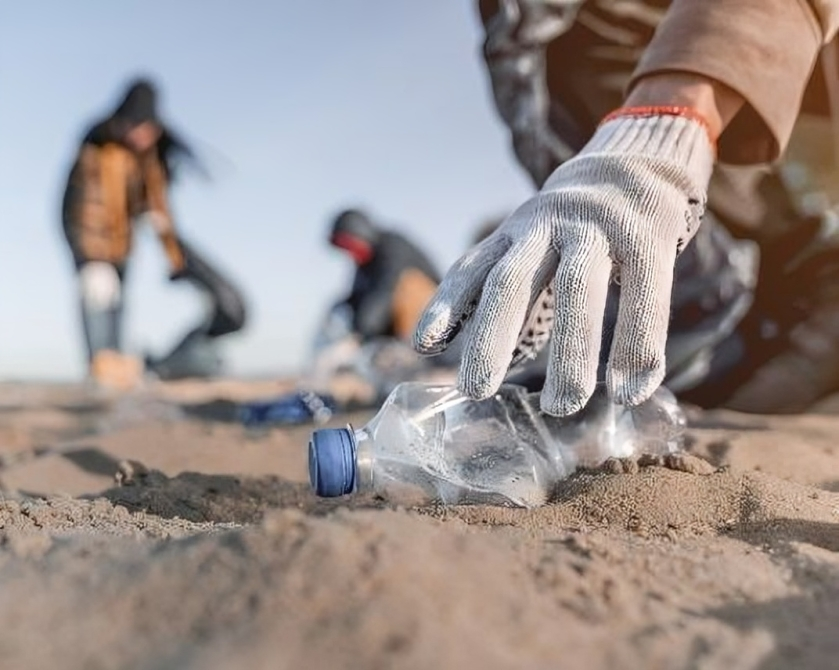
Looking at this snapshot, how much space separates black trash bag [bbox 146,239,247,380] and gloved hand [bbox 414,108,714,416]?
5.49 metres

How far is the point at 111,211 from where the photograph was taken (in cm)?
636

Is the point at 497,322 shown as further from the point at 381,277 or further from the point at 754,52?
the point at 381,277

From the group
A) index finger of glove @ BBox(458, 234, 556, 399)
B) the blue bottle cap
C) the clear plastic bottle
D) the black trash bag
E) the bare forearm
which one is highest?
the bare forearm

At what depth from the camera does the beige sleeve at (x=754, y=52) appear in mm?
1832

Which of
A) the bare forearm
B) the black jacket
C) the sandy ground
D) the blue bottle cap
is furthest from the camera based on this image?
the black jacket

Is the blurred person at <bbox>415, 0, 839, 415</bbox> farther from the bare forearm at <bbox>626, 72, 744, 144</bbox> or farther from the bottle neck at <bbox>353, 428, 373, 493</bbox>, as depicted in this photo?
the bottle neck at <bbox>353, 428, 373, 493</bbox>

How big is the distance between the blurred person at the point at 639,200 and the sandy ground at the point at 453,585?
252 mm

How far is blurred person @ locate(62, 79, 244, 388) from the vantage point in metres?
6.27

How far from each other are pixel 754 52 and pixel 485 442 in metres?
0.94

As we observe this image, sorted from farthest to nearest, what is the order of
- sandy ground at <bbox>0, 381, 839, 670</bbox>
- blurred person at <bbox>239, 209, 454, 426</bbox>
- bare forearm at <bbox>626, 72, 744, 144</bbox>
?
blurred person at <bbox>239, 209, 454, 426</bbox> → bare forearm at <bbox>626, 72, 744, 144</bbox> → sandy ground at <bbox>0, 381, 839, 670</bbox>

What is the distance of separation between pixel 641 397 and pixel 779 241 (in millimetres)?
→ 2051

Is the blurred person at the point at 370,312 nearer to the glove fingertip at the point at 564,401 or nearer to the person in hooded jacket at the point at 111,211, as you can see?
the person in hooded jacket at the point at 111,211

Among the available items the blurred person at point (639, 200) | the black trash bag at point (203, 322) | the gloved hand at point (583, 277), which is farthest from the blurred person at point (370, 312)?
the gloved hand at point (583, 277)

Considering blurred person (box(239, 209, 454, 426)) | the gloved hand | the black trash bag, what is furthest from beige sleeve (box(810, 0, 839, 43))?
the black trash bag
